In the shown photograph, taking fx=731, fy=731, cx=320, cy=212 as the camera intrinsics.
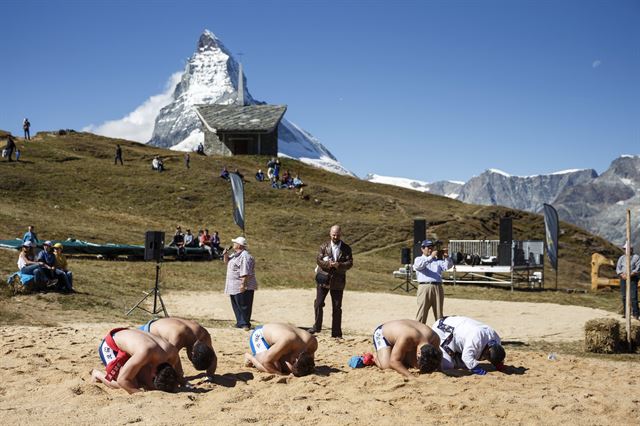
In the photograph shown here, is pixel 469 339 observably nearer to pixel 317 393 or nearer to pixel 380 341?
pixel 380 341

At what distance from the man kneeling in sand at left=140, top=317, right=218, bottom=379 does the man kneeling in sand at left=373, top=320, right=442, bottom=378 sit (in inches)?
81.6

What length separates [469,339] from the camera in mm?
8961

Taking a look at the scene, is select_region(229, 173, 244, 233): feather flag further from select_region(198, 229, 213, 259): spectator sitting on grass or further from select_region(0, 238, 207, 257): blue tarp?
select_region(198, 229, 213, 259): spectator sitting on grass

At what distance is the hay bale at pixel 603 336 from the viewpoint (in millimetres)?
11078

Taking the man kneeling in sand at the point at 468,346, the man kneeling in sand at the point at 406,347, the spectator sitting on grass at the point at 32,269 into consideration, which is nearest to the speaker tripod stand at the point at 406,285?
the spectator sitting on grass at the point at 32,269

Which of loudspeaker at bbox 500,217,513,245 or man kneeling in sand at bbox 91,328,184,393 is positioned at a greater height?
loudspeaker at bbox 500,217,513,245

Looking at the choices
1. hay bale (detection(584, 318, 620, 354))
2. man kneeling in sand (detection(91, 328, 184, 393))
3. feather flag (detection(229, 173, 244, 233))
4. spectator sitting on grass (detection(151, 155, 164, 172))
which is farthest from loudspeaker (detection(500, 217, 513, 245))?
spectator sitting on grass (detection(151, 155, 164, 172))

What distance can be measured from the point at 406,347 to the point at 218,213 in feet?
103

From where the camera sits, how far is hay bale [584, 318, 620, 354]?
11078 millimetres

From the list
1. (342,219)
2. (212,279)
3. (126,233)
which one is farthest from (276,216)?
(212,279)

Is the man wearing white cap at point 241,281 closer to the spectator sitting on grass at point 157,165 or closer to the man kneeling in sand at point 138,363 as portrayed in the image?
the man kneeling in sand at point 138,363

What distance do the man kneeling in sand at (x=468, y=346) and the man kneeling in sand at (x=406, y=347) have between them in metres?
0.32

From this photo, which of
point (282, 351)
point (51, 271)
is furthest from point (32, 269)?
point (282, 351)

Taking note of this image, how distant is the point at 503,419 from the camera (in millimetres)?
6934
